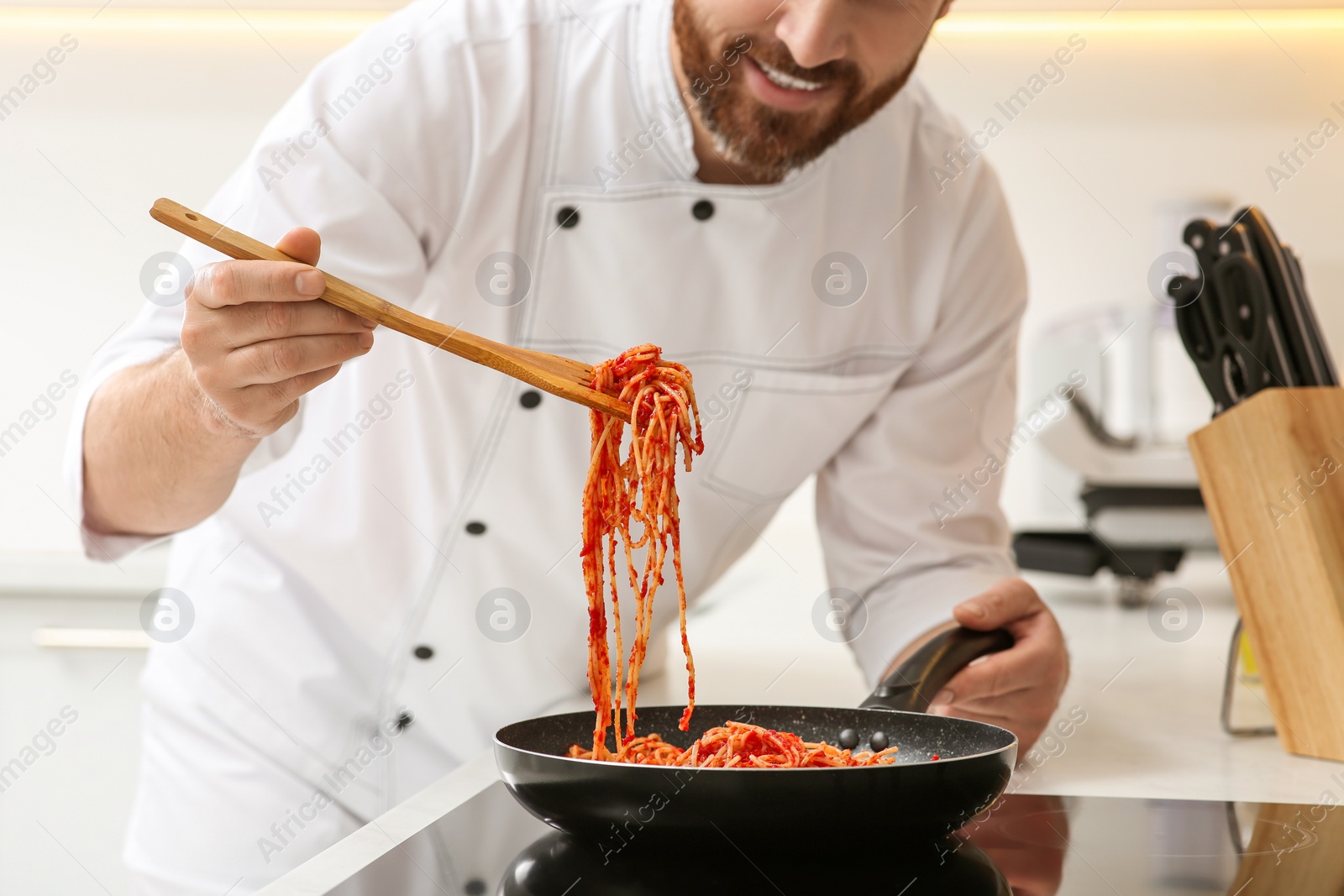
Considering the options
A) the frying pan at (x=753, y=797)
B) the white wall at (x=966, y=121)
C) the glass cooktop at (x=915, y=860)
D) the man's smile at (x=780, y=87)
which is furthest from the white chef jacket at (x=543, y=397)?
the white wall at (x=966, y=121)

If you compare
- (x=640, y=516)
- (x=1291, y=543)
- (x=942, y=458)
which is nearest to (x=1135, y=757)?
(x=1291, y=543)

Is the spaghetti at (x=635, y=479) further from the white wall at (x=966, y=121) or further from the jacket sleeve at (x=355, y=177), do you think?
the white wall at (x=966, y=121)

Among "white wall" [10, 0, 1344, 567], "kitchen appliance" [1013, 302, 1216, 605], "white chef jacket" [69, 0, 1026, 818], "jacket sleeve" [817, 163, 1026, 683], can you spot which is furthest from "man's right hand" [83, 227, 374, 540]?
"white wall" [10, 0, 1344, 567]

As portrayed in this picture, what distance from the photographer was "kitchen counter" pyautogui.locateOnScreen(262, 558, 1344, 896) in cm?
87

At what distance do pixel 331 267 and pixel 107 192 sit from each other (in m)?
3.09

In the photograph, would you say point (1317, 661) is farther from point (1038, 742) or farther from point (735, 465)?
point (735, 465)

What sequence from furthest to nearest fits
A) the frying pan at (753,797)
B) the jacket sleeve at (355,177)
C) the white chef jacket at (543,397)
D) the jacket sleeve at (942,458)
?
the jacket sleeve at (942,458) → the white chef jacket at (543,397) → the jacket sleeve at (355,177) → the frying pan at (753,797)

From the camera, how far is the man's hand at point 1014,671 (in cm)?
112

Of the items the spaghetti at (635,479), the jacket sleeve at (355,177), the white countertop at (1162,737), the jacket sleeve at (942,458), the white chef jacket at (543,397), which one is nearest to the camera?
the spaghetti at (635,479)

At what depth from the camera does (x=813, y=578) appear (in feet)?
9.45

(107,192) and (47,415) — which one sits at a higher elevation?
(107,192)

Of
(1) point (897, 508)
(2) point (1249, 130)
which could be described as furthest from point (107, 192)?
(2) point (1249, 130)

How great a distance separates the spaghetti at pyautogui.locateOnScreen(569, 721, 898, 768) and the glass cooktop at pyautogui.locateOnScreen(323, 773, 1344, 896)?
0.27 feet

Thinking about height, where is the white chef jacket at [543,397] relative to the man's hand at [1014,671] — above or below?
above
